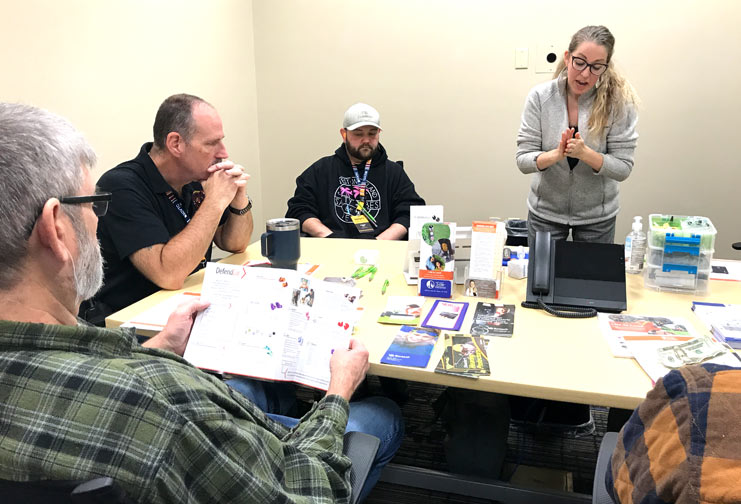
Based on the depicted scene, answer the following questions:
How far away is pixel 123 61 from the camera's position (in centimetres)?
285

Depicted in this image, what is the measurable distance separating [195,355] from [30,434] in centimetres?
68

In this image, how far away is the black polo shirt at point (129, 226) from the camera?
5.80 feet

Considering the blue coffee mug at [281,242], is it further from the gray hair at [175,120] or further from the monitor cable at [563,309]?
the monitor cable at [563,309]

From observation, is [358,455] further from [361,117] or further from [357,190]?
[361,117]

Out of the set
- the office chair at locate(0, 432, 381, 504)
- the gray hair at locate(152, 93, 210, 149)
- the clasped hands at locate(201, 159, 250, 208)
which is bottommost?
the office chair at locate(0, 432, 381, 504)

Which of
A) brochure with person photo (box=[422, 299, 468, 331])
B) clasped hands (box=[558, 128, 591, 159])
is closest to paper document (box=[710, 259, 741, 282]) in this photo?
clasped hands (box=[558, 128, 591, 159])

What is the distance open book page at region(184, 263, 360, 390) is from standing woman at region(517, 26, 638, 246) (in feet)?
4.70

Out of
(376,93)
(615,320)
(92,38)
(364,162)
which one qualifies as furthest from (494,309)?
(376,93)

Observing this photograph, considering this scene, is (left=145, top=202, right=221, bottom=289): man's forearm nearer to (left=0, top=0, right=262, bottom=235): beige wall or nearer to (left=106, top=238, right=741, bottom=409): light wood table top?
(left=106, top=238, right=741, bottom=409): light wood table top

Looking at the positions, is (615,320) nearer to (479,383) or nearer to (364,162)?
(479,383)

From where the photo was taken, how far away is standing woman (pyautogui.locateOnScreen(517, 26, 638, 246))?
7.46ft

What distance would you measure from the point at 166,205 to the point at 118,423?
1.45m

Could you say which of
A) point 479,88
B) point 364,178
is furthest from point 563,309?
point 479,88

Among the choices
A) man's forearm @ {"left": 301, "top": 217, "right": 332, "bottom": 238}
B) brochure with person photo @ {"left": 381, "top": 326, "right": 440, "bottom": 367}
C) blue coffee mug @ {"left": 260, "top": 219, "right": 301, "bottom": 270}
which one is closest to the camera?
brochure with person photo @ {"left": 381, "top": 326, "right": 440, "bottom": 367}
